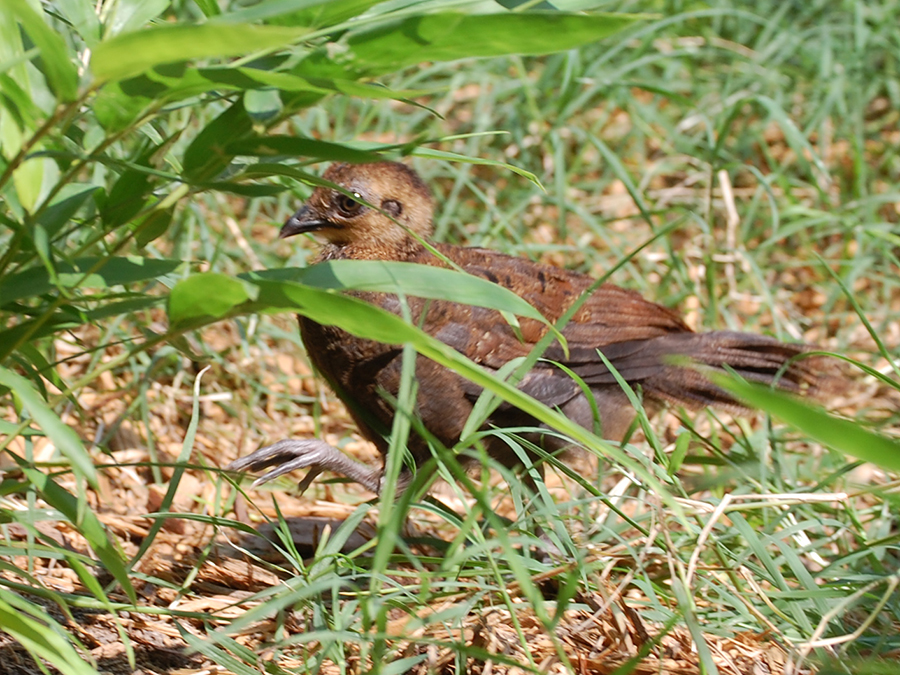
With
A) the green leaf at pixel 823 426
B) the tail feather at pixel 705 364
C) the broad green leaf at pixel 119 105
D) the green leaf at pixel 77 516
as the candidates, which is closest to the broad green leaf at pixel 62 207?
the broad green leaf at pixel 119 105

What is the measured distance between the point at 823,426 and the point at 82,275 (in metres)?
1.39

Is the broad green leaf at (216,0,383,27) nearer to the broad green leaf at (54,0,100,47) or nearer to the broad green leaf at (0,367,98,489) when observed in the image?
the broad green leaf at (54,0,100,47)

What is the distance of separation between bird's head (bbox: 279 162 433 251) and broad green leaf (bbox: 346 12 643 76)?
4.93 feet

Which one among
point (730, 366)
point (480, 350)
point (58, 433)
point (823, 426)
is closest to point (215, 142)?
point (58, 433)

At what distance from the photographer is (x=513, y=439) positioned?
8.45ft

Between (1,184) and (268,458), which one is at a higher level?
(1,184)

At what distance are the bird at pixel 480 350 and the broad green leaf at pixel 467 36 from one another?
126 centimetres

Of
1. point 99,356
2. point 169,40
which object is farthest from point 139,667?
point 99,356

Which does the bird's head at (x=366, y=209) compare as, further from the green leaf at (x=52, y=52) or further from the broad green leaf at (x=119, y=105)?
the green leaf at (x=52, y=52)

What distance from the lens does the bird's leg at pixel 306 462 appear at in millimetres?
2928

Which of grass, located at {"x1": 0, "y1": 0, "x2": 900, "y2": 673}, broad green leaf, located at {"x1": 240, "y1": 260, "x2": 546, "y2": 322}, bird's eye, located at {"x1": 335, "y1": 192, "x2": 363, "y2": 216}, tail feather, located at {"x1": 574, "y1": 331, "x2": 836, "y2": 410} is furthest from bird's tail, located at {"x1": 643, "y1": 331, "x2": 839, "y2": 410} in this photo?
broad green leaf, located at {"x1": 240, "y1": 260, "x2": 546, "y2": 322}

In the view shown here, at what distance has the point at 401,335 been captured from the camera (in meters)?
1.69

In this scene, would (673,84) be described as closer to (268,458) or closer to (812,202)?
(812,202)

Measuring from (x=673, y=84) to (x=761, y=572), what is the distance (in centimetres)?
373
